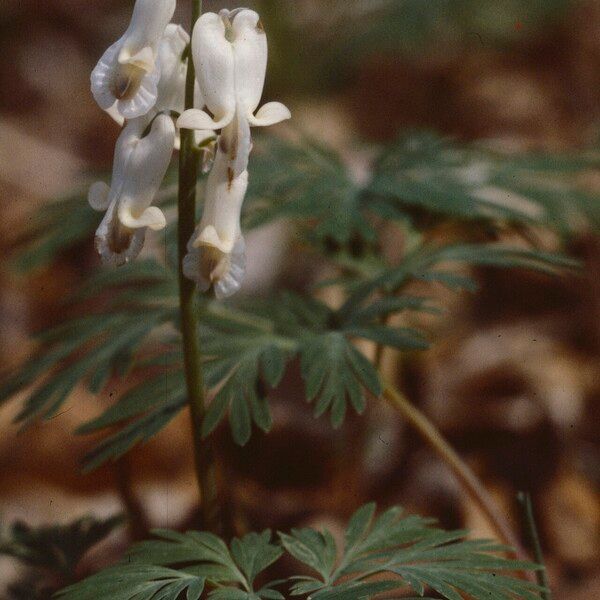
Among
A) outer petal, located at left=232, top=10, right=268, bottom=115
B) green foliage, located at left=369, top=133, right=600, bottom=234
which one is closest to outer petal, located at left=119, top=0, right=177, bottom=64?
outer petal, located at left=232, top=10, right=268, bottom=115

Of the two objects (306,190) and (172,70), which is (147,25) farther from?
(306,190)

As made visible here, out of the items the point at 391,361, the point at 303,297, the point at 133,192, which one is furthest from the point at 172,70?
the point at 391,361

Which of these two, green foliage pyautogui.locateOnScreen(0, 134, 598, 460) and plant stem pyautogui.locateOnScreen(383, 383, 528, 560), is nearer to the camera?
green foliage pyautogui.locateOnScreen(0, 134, 598, 460)

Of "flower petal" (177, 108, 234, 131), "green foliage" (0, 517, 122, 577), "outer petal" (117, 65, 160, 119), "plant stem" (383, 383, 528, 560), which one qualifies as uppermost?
"outer petal" (117, 65, 160, 119)

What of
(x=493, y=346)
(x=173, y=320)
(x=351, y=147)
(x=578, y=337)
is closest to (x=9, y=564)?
(x=173, y=320)

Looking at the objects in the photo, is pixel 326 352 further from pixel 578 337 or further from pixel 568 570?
pixel 578 337

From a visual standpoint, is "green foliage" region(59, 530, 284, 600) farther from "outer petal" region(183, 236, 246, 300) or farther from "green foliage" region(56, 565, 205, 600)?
"outer petal" region(183, 236, 246, 300)

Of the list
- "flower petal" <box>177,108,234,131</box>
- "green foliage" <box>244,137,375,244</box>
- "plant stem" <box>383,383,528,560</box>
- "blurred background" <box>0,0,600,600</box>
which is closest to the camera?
"flower petal" <box>177,108,234,131</box>
